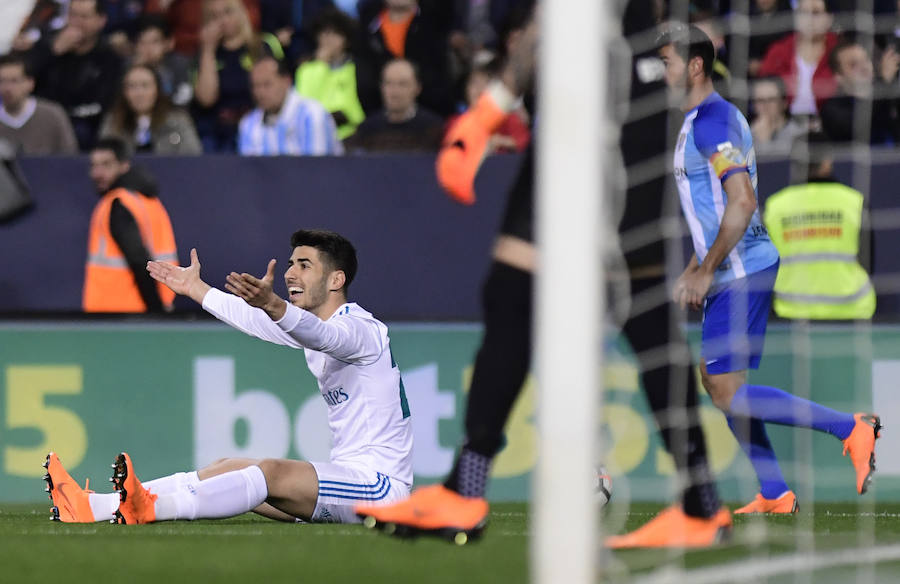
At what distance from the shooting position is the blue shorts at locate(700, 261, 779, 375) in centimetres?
684

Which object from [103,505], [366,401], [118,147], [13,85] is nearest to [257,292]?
[366,401]

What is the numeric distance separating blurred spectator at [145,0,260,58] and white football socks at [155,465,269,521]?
19.4 feet

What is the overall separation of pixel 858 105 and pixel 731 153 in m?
3.39

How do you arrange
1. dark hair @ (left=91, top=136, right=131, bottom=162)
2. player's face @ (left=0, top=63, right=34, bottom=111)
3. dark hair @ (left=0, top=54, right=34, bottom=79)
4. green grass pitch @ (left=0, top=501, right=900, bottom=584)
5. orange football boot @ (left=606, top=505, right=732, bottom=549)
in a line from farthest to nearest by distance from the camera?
dark hair @ (left=0, top=54, right=34, bottom=79) → player's face @ (left=0, top=63, right=34, bottom=111) → dark hair @ (left=91, top=136, right=131, bottom=162) → orange football boot @ (left=606, top=505, right=732, bottom=549) → green grass pitch @ (left=0, top=501, right=900, bottom=584)

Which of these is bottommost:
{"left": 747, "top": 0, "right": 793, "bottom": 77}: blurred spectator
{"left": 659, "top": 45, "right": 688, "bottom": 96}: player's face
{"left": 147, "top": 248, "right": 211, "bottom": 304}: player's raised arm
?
{"left": 147, "top": 248, "right": 211, "bottom": 304}: player's raised arm

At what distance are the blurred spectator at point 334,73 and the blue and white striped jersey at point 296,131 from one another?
38 centimetres

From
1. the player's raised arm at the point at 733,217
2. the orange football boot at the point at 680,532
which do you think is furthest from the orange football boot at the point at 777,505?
the orange football boot at the point at 680,532

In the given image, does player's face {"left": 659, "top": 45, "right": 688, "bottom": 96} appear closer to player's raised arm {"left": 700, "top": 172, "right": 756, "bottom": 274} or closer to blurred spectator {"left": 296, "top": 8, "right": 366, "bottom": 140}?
player's raised arm {"left": 700, "top": 172, "right": 756, "bottom": 274}

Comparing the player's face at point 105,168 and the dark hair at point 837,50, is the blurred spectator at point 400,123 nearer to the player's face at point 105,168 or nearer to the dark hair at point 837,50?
the player's face at point 105,168

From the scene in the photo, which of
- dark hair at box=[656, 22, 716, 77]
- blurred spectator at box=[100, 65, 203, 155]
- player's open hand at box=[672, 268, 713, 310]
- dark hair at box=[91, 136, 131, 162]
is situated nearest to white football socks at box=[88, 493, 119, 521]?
player's open hand at box=[672, 268, 713, 310]

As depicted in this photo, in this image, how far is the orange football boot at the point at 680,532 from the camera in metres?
5.09

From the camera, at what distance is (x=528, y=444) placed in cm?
900

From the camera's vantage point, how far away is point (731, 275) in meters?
6.84

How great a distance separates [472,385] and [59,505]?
8.06 feet
